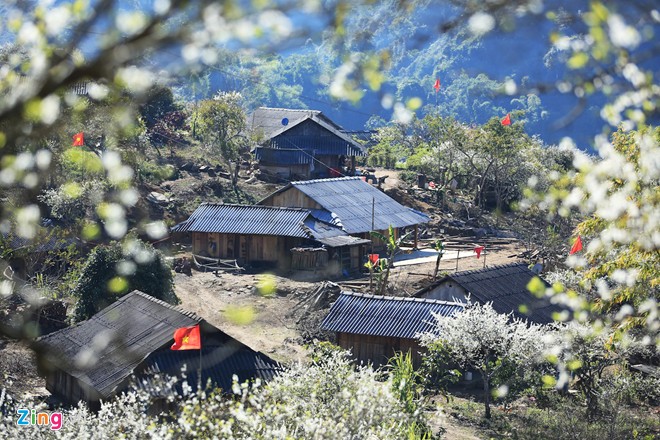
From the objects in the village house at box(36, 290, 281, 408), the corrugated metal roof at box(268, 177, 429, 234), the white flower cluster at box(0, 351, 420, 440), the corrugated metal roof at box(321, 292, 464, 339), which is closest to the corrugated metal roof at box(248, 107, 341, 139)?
the corrugated metal roof at box(268, 177, 429, 234)

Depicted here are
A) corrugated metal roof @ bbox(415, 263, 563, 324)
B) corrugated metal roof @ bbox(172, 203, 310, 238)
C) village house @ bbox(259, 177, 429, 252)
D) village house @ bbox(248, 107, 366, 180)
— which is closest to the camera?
corrugated metal roof @ bbox(415, 263, 563, 324)

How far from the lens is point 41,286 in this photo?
21.4m

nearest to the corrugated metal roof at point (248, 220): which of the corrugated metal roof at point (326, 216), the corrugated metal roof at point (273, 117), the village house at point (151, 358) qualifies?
the corrugated metal roof at point (326, 216)

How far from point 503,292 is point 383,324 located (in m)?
4.15

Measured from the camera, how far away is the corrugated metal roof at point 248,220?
110ft

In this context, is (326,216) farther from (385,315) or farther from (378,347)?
(378,347)

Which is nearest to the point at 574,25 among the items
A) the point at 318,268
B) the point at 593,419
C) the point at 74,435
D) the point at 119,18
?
the point at 119,18

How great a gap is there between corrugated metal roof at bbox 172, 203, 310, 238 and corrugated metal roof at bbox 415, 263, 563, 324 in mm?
9864

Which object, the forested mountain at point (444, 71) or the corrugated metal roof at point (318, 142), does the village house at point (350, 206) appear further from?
the corrugated metal roof at point (318, 142)

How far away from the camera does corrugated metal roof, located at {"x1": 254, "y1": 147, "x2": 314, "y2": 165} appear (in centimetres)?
4738

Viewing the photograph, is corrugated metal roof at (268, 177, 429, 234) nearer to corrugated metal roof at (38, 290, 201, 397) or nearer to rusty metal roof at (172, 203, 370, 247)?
rusty metal roof at (172, 203, 370, 247)

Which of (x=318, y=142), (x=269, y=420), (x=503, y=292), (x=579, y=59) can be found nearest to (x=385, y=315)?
(x=503, y=292)

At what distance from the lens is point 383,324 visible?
22.3 meters

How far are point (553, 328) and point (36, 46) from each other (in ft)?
67.0
